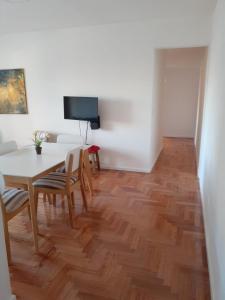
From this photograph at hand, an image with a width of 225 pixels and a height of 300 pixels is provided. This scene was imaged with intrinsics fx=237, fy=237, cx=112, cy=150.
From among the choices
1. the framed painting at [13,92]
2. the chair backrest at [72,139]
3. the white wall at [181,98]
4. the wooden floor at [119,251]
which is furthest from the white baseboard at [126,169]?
the white wall at [181,98]

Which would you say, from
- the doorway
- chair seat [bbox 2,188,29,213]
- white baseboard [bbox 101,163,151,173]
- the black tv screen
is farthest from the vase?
the doorway

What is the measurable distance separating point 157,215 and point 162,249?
657 millimetres

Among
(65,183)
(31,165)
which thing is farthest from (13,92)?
(65,183)

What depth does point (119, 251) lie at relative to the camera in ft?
7.25

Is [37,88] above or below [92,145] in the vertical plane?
above

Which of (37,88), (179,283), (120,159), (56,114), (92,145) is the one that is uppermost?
(37,88)

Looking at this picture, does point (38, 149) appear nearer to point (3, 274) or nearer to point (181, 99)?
point (3, 274)

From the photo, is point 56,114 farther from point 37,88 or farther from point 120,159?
point 120,159

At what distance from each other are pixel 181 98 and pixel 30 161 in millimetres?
6618

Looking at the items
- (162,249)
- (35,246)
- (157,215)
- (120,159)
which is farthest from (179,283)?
(120,159)

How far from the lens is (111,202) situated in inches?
126

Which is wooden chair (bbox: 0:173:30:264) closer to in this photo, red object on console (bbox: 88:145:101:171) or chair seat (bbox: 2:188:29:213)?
chair seat (bbox: 2:188:29:213)

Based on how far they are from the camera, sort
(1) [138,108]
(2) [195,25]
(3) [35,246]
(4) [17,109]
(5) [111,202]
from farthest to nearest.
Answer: (4) [17,109] < (1) [138,108] < (2) [195,25] < (5) [111,202] < (3) [35,246]

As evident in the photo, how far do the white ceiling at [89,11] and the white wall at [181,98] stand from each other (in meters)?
4.23
